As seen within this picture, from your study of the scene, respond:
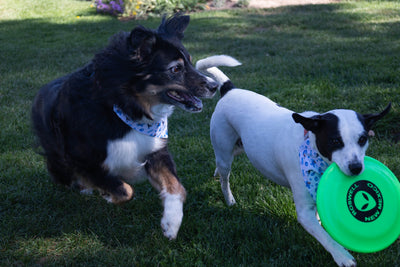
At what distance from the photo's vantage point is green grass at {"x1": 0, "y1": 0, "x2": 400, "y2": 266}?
314 cm

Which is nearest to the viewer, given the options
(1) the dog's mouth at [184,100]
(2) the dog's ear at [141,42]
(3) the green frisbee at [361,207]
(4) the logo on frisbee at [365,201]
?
(3) the green frisbee at [361,207]

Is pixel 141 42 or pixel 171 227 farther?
pixel 171 227

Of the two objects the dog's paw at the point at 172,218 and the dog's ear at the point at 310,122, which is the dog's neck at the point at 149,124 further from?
the dog's ear at the point at 310,122

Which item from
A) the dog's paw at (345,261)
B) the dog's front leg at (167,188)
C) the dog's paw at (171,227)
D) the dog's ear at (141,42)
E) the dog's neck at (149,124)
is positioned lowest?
the dog's paw at (171,227)

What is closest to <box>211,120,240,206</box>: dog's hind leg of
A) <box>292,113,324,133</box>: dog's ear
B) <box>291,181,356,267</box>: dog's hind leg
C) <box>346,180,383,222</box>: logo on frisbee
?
<box>291,181,356,267</box>: dog's hind leg

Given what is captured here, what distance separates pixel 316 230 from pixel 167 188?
125 cm

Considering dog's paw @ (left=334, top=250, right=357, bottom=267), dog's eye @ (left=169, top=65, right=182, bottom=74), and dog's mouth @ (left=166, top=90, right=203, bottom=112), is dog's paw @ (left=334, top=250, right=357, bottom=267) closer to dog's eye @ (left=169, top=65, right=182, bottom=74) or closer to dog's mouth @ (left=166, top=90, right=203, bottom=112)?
dog's mouth @ (left=166, top=90, right=203, bottom=112)

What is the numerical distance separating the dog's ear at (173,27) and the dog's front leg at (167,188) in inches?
38.4

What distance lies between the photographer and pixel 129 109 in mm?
3094

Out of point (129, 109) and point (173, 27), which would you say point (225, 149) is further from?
point (173, 27)

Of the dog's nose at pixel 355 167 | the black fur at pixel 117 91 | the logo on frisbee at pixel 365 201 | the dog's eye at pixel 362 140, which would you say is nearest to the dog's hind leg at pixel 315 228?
the logo on frisbee at pixel 365 201

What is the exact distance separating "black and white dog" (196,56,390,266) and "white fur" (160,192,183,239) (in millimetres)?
707

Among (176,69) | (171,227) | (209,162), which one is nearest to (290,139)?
(176,69)

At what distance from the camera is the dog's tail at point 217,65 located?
11.9 ft
